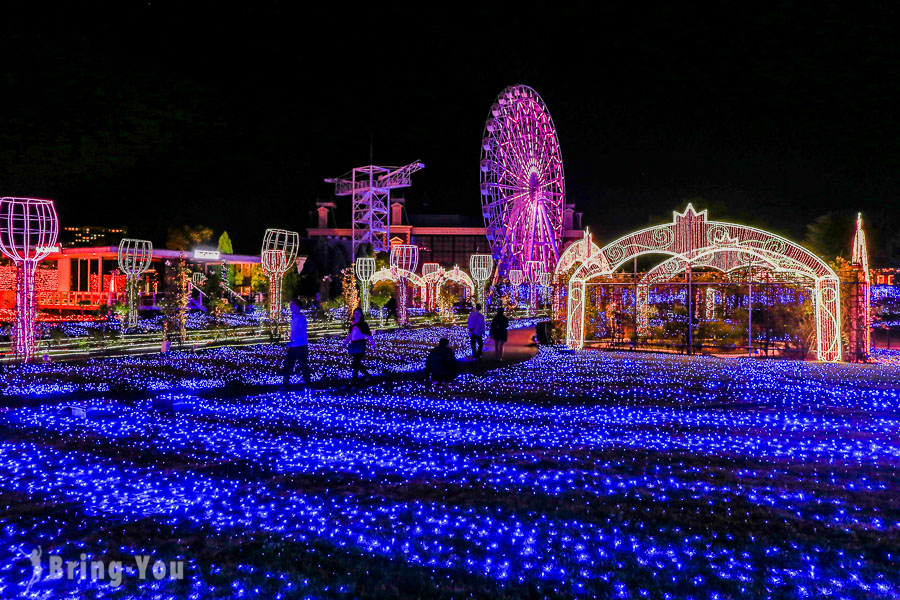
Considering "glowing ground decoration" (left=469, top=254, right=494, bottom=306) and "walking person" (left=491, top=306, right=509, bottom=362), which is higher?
"glowing ground decoration" (left=469, top=254, right=494, bottom=306)

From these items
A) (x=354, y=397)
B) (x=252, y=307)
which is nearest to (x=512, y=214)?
(x=252, y=307)

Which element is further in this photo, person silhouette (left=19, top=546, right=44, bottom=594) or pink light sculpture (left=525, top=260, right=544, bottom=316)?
pink light sculpture (left=525, top=260, right=544, bottom=316)

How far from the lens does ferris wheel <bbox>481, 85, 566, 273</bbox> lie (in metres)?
32.4

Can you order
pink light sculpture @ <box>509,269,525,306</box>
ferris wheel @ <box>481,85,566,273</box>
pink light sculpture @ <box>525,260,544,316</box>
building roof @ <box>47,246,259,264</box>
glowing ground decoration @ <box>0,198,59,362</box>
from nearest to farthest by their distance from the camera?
glowing ground decoration @ <box>0,198,59,362</box> → ferris wheel @ <box>481,85,566,273</box> → pink light sculpture @ <box>509,269,525,306</box> → pink light sculpture @ <box>525,260,544,316</box> → building roof @ <box>47,246,259,264</box>

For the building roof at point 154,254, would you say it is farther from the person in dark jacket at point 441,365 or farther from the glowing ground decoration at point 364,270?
the person in dark jacket at point 441,365

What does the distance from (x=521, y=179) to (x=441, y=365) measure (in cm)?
2389

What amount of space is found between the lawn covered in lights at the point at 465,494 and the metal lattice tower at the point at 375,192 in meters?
41.7

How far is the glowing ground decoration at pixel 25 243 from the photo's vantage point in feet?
46.9

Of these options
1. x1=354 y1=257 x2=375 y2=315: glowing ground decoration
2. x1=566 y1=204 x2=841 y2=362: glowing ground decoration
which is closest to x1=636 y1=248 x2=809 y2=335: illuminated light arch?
x1=566 y1=204 x2=841 y2=362: glowing ground decoration

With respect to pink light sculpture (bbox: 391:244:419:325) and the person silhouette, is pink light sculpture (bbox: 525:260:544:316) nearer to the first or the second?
pink light sculpture (bbox: 391:244:419:325)

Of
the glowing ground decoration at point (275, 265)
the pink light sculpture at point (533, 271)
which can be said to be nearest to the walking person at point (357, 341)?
the glowing ground decoration at point (275, 265)

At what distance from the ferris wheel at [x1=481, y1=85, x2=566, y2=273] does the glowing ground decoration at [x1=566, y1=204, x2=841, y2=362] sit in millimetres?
12310

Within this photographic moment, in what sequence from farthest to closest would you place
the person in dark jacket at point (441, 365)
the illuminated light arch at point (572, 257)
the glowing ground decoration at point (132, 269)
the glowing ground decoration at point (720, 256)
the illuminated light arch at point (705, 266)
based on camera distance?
the glowing ground decoration at point (132, 269), the illuminated light arch at point (572, 257), the illuminated light arch at point (705, 266), the glowing ground decoration at point (720, 256), the person in dark jacket at point (441, 365)

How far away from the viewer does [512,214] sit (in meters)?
34.2
